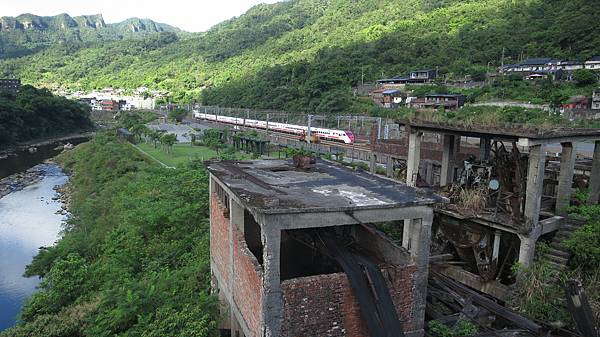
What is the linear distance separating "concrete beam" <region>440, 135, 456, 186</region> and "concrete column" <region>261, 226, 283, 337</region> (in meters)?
9.87

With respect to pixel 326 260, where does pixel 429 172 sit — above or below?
above

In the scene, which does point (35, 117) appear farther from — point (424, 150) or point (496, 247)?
point (496, 247)

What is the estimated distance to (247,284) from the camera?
8500mm

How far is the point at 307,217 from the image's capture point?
293 inches

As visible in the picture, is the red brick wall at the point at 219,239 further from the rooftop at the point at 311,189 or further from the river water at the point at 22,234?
the river water at the point at 22,234

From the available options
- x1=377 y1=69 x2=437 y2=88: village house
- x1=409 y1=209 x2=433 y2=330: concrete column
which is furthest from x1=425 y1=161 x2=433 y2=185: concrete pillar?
x1=377 y1=69 x2=437 y2=88: village house

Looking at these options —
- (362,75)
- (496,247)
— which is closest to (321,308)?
(496,247)

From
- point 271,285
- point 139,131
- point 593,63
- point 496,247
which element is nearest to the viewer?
point 271,285

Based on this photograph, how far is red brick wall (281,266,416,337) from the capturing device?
7395 mm

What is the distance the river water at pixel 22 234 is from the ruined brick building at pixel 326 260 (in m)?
14.2

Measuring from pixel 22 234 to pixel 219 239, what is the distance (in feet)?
77.1

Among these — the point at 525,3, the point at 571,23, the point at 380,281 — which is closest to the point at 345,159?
the point at 380,281

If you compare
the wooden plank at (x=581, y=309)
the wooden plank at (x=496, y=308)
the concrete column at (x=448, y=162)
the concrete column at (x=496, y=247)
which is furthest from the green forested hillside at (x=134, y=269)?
the concrete column at (x=448, y=162)

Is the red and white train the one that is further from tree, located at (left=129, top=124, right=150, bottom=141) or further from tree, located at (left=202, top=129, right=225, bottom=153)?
tree, located at (left=129, top=124, right=150, bottom=141)
